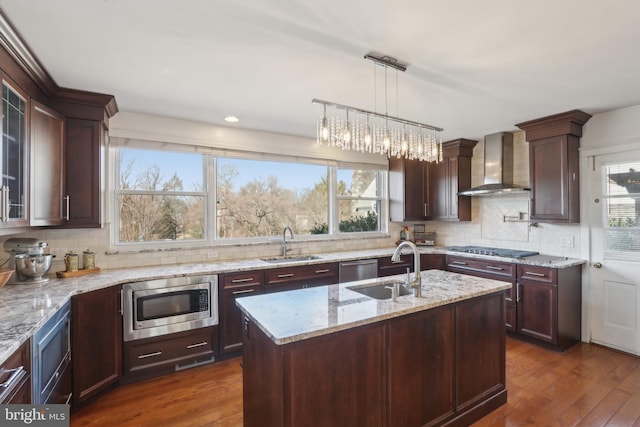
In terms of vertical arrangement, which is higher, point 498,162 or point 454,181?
point 498,162

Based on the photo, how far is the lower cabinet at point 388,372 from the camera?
155cm

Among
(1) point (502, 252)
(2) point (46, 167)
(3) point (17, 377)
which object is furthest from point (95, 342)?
(1) point (502, 252)

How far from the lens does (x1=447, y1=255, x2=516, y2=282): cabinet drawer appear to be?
362 cm

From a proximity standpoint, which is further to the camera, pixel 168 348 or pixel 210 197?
pixel 210 197

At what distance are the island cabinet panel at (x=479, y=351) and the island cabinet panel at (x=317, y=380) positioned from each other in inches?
26.9

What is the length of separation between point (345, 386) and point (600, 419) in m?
1.97

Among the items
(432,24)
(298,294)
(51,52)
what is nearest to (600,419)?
(298,294)

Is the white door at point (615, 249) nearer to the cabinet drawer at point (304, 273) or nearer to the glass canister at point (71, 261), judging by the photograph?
the cabinet drawer at point (304, 273)

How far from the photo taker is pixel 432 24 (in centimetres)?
179

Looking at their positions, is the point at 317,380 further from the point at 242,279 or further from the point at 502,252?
the point at 502,252

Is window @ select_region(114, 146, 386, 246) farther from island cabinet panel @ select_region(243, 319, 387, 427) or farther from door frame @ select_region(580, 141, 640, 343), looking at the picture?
door frame @ select_region(580, 141, 640, 343)

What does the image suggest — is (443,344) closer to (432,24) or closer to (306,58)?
Answer: (432,24)

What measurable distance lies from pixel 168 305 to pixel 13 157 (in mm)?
1576

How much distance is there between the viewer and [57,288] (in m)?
2.35
